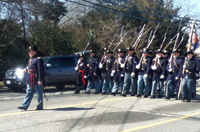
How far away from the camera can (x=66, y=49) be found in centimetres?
2225

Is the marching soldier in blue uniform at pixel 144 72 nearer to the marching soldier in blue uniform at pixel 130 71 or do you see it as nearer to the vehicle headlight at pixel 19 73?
the marching soldier in blue uniform at pixel 130 71

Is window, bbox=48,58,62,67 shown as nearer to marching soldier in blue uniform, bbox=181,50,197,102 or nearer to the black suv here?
the black suv

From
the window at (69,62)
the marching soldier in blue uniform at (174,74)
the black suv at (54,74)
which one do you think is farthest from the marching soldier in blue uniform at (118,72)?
the window at (69,62)

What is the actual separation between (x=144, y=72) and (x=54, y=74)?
4.83 metres

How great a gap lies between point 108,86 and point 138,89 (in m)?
1.82

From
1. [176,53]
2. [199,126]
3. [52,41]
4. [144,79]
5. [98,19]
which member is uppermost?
[98,19]

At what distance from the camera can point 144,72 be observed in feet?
40.9

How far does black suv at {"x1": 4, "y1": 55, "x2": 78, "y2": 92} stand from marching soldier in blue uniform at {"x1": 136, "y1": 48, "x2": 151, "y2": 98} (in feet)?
14.8

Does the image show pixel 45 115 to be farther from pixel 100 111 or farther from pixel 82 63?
pixel 82 63

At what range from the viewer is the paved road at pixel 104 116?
745 cm

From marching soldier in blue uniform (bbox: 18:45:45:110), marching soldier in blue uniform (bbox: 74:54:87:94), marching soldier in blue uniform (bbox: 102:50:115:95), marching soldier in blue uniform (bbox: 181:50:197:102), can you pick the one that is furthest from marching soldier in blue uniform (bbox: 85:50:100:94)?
marching soldier in blue uniform (bbox: 18:45:45:110)

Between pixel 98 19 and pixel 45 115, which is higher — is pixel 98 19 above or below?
above

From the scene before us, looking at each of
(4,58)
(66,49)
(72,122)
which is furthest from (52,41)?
(72,122)

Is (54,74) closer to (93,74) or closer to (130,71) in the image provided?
(93,74)
